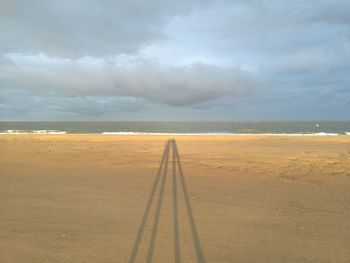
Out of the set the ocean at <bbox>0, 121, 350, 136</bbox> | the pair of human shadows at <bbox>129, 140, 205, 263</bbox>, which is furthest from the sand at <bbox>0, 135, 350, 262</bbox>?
the ocean at <bbox>0, 121, 350, 136</bbox>

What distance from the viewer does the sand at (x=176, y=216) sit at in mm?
5684

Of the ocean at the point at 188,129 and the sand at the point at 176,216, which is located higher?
the ocean at the point at 188,129

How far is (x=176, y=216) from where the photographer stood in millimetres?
7484

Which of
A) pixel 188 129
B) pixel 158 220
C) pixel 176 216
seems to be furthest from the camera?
pixel 188 129

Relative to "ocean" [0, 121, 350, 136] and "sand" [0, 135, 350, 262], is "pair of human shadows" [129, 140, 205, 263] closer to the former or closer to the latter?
"sand" [0, 135, 350, 262]

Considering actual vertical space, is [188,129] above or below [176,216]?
above

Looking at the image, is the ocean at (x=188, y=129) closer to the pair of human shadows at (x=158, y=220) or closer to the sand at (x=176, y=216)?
the sand at (x=176, y=216)

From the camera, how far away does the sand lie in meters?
5.68

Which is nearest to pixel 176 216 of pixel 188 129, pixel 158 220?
pixel 158 220

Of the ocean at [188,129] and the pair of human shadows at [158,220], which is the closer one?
the pair of human shadows at [158,220]

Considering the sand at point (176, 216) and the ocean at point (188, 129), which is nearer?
the sand at point (176, 216)

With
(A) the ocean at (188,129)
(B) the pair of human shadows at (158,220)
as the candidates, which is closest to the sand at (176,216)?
(B) the pair of human shadows at (158,220)

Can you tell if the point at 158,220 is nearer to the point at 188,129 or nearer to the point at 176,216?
the point at 176,216

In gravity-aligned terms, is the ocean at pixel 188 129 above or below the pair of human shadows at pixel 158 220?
above
